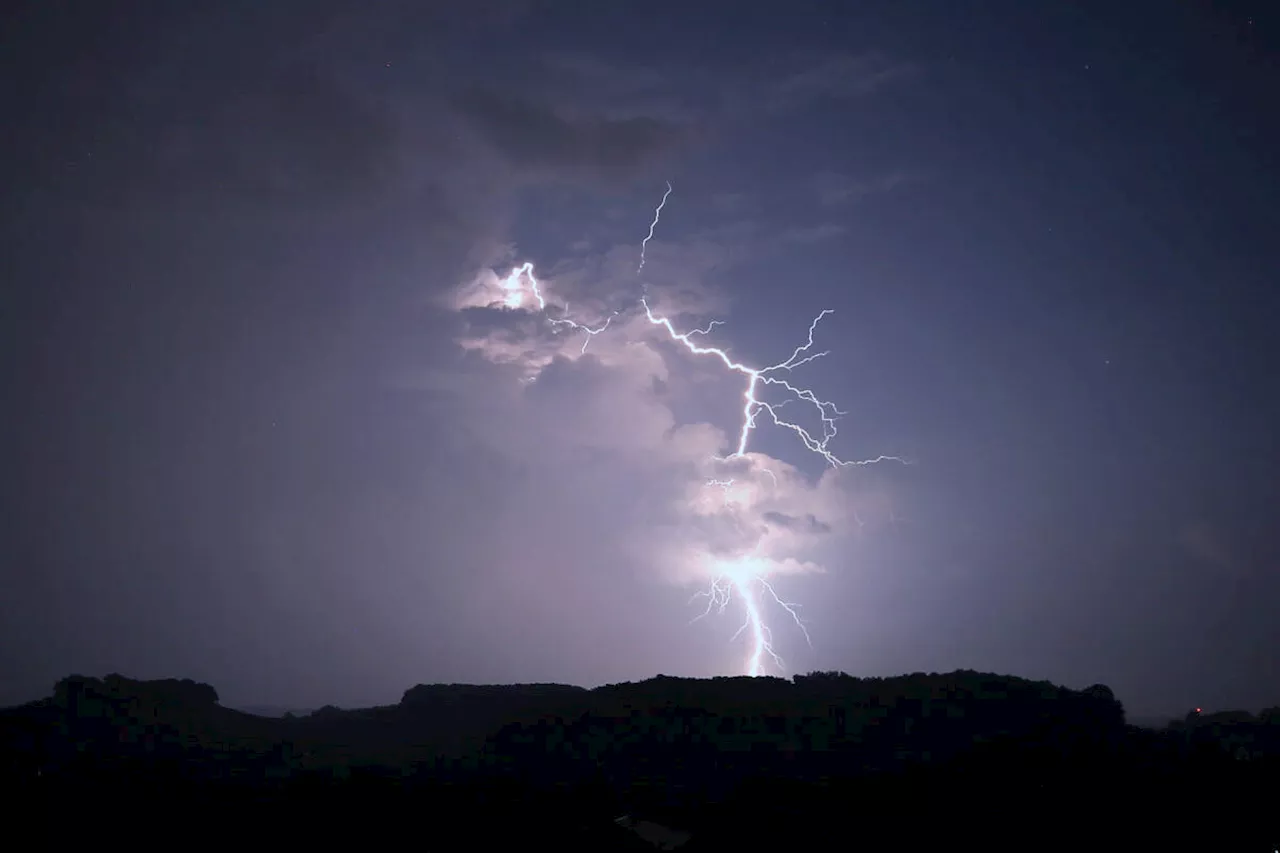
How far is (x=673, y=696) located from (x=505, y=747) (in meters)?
7.96

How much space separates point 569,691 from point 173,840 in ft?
75.2

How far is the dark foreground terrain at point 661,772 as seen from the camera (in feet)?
60.9

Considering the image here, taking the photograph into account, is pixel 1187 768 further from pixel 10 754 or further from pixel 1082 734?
pixel 10 754

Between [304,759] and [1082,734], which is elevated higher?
[1082,734]

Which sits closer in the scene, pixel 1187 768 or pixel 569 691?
pixel 1187 768

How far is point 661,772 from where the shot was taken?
28406mm

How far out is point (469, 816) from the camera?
19.8 metres

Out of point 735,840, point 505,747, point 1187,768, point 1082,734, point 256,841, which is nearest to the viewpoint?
point 735,840

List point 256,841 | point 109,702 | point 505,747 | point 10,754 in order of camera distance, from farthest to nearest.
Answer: point 109,702 < point 505,747 < point 10,754 < point 256,841

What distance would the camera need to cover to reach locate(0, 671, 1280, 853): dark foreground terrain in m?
18.6

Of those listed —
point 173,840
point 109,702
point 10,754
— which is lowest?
point 173,840

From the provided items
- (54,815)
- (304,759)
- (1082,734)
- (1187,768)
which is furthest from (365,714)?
(1187,768)

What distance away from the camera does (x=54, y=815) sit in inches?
779

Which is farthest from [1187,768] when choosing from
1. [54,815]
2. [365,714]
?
[365,714]
